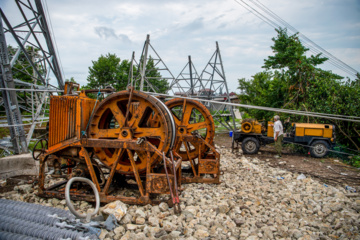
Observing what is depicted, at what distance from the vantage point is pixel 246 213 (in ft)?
13.9

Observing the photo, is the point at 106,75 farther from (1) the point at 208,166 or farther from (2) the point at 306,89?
(1) the point at 208,166

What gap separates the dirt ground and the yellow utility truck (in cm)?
39

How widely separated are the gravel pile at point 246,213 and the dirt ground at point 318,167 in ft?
2.99

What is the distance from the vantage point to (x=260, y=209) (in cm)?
442

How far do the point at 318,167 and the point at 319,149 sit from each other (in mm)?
1790

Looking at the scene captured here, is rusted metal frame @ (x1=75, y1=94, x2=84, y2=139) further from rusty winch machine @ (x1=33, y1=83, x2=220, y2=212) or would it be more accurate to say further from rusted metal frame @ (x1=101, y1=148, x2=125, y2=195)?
rusted metal frame @ (x1=101, y1=148, x2=125, y2=195)

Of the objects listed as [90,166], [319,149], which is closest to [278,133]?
[319,149]

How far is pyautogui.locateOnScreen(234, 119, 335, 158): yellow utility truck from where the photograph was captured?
9.54m

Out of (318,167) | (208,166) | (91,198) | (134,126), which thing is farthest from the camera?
(318,167)

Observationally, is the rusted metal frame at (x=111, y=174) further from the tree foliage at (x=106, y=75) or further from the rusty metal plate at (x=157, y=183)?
the tree foliage at (x=106, y=75)

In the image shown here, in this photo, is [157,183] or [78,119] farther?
[78,119]

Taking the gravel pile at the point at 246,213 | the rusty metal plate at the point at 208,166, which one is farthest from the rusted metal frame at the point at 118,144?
→ the rusty metal plate at the point at 208,166

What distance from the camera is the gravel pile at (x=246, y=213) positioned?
3.53 m

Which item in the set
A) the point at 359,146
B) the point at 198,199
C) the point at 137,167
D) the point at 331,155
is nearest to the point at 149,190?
the point at 137,167
